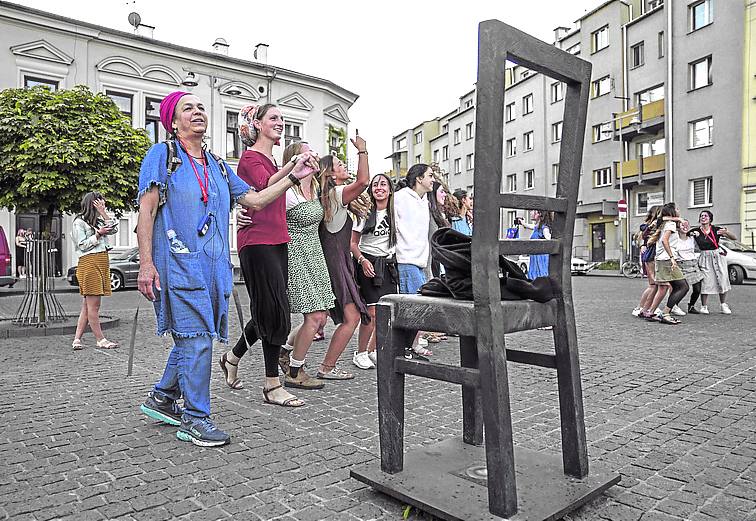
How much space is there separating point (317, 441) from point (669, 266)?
26.1 ft

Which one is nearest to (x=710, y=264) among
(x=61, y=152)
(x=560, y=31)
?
(x=61, y=152)

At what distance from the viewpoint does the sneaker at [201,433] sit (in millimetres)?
3711

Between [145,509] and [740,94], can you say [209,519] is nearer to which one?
[145,509]

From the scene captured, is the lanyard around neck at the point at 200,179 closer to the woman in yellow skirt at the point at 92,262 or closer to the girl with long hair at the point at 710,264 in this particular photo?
the woman in yellow skirt at the point at 92,262

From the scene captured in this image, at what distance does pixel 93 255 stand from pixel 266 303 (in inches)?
175

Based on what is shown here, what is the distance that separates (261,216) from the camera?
4566 millimetres

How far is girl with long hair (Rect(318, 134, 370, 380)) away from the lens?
564cm

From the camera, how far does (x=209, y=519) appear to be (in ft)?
8.88

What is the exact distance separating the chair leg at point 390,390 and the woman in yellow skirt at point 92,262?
18.9 feet

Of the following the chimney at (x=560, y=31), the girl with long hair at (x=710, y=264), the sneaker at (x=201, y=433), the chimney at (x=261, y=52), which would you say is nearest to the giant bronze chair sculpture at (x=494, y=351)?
the sneaker at (x=201, y=433)

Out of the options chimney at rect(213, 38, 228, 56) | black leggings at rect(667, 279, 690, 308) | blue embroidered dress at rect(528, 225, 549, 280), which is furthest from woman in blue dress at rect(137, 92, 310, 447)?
chimney at rect(213, 38, 228, 56)

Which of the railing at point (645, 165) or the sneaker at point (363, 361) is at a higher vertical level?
the railing at point (645, 165)

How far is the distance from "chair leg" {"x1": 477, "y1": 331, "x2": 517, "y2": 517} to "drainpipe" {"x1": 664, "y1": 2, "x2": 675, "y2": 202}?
34.4 metres

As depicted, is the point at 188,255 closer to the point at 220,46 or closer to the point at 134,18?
the point at 134,18
